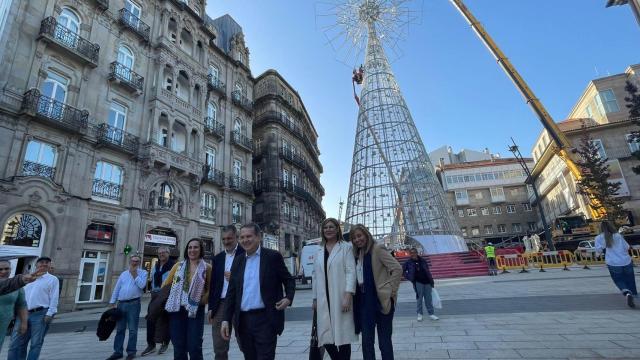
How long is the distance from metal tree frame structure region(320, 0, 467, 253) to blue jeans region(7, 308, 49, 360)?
18223 mm

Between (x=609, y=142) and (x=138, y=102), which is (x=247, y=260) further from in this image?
(x=609, y=142)

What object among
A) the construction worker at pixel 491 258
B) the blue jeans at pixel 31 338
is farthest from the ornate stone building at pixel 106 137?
the construction worker at pixel 491 258

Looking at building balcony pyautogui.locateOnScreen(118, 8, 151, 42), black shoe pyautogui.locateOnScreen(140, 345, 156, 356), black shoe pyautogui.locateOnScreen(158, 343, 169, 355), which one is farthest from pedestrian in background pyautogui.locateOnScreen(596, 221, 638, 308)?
building balcony pyautogui.locateOnScreen(118, 8, 151, 42)

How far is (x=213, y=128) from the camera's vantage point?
2245 cm

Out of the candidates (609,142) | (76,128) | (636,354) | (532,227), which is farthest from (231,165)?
(532,227)

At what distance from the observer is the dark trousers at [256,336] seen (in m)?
2.94

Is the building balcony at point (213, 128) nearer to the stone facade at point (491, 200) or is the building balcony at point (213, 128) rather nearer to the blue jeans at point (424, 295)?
the blue jeans at point (424, 295)

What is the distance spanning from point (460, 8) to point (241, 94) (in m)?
20.3

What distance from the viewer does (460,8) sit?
27531 mm

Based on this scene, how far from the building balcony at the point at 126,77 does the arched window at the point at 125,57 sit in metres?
0.44

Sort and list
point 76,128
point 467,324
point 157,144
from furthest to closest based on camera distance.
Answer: point 157,144 < point 76,128 < point 467,324

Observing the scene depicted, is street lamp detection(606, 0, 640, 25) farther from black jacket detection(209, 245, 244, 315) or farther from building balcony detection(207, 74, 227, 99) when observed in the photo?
building balcony detection(207, 74, 227, 99)

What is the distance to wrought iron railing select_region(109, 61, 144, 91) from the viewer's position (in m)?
16.6

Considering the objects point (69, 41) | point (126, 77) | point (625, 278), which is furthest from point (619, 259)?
point (69, 41)
